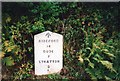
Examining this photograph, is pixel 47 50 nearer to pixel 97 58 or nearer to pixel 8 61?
pixel 8 61

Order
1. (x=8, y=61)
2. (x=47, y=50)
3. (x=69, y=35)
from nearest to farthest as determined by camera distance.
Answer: (x=47, y=50) → (x=8, y=61) → (x=69, y=35)

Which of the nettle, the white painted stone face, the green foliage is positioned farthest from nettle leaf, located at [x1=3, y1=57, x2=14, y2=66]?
the nettle

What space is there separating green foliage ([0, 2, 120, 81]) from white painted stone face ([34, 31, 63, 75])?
298 mm

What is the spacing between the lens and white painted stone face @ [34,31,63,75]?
251 inches

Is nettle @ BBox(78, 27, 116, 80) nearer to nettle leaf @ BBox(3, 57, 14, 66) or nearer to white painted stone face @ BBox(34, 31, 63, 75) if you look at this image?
white painted stone face @ BBox(34, 31, 63, 75)

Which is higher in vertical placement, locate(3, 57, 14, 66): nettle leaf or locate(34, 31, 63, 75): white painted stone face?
locate(34, 31, 63, 75): white painted stone face

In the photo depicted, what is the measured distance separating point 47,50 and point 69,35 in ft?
2.49

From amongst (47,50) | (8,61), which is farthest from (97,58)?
(8,61)

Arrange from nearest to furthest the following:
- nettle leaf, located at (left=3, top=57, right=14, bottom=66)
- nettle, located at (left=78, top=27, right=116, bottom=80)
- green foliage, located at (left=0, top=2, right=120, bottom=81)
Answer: nettle, located at (left=78, top=27, right=116, bottom=80) < green foliage, located at (left=0, top=2, right=120, bottom=81) < nettle leaf, located at (left=3, top=57, right=14, bottom=66)

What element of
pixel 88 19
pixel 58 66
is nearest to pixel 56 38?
pixel 58 66

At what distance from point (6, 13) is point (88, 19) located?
6.02 ft

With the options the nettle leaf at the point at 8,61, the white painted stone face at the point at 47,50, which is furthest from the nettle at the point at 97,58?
the nettle leaf at the point at 8,61

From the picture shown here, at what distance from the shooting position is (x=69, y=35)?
689 centimetres

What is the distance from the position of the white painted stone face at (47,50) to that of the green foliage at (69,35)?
0.30m
